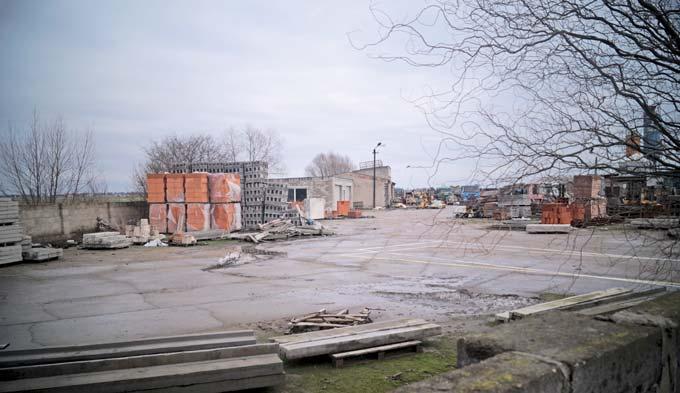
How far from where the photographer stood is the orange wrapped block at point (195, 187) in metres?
22.2

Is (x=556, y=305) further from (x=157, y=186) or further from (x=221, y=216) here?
(x=157, y=186)

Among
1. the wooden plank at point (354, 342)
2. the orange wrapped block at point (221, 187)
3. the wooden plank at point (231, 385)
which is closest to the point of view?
the wooden plank at point (231, 385)

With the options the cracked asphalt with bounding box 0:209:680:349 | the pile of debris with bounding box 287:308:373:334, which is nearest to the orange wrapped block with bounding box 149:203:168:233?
the cracked asphalt with bounding box 0:209:680:349

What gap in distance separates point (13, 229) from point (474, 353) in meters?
15.5

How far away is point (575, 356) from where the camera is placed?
2279 mm

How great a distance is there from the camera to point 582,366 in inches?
87.5

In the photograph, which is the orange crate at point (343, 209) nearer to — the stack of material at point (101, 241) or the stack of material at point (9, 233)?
the stack of material at point (101, 241)

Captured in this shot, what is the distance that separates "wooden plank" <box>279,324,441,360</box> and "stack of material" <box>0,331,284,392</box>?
0.44m

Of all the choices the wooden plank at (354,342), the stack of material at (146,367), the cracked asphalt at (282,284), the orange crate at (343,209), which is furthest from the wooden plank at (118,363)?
the orange crate at (343,209)

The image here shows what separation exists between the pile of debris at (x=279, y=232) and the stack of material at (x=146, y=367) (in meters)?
15.4

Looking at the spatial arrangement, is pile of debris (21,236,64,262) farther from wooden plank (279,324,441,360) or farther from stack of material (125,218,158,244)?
wooden plank (279,324,441,360)

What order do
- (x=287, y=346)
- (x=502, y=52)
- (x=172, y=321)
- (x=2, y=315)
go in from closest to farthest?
1. (x=502, y=52)
2. (x=287, y=346)
3. (x=172, y=321)
4. (x=2, y=315)

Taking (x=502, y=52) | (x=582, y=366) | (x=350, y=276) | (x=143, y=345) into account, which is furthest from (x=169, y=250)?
(x=582, y=366)

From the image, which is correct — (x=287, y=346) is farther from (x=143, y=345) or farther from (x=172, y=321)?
(x=172, y=321)
